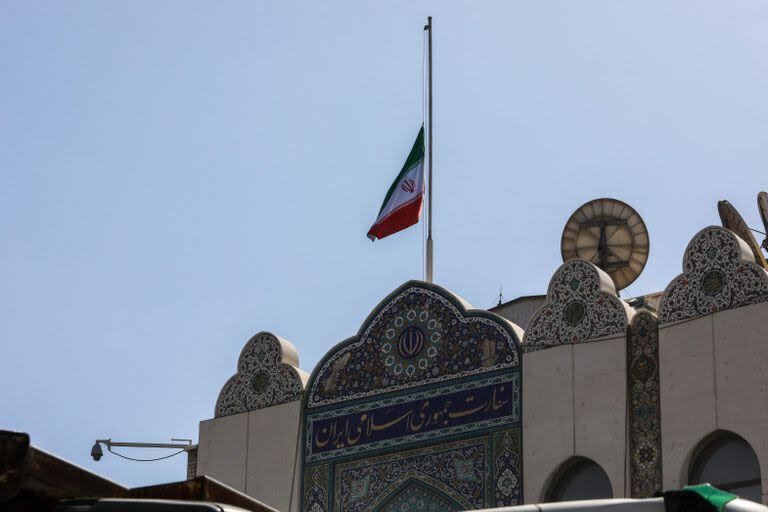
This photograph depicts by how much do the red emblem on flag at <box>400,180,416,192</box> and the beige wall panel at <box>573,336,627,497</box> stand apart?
14.4 feet

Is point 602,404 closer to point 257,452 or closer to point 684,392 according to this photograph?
point 684,392

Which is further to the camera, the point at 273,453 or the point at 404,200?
the point at 404,200

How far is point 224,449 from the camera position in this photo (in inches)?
688

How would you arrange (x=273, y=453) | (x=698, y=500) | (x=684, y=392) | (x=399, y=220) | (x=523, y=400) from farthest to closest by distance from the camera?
(x=399, y=220) → (x=273, y=453) → (x=523, y=400) → (x=684, y=392) → (x=698, y=500)

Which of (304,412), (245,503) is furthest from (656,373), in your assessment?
(245,503)

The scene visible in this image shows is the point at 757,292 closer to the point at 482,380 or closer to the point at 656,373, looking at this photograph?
the point at 656,373

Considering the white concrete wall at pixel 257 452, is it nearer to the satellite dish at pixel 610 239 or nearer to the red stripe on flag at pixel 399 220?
the red stripe on flag at pixel 399 220

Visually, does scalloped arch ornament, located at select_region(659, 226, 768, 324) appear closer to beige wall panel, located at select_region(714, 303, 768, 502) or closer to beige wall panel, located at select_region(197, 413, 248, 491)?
beige wall panel, located at select_region(714, 303, 768, 502)

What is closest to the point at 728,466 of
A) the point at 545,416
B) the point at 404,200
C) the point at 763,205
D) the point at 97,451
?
the point at 545,416

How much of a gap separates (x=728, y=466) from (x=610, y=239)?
12.0ft

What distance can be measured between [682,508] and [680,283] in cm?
874

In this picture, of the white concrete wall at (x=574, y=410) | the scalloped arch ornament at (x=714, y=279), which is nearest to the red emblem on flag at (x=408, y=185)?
the white concrete wall at (x=574, y=410)

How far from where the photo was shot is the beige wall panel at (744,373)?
13.1 metres

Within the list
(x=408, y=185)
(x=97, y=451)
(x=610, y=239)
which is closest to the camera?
(x=610, y=239)
